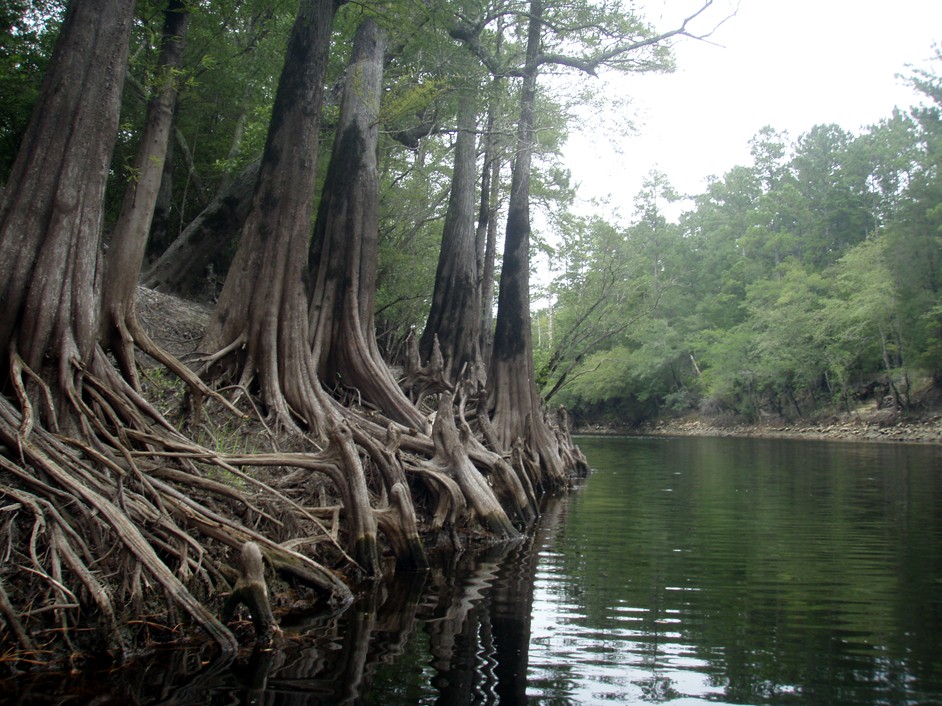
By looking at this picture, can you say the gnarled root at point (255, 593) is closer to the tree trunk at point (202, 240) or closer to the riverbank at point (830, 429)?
the tree trunk at point (202, 240)

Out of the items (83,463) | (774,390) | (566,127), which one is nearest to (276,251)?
(83,463)

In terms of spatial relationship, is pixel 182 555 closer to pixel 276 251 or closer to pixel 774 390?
pixel 276 251

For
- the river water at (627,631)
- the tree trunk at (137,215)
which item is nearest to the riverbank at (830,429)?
the river water at (627,631)

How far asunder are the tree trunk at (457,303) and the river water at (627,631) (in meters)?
5.39

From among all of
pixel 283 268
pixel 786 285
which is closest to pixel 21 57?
pixel 283 268

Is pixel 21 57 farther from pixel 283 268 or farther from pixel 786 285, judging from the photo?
pixel 786 285

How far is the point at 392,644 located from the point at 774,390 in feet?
171

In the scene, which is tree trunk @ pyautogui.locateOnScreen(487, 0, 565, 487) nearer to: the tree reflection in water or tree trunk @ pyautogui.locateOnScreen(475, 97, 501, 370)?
tree trunk @ pyautogui.locateOnScreen(475, 97, 501, 370)

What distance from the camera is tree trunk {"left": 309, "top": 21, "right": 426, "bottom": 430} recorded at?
10492 mm

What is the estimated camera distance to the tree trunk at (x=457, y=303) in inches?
611

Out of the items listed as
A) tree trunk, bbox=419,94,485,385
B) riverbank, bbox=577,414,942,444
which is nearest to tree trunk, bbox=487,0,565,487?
tree trunk, bbox=419,94,485,385

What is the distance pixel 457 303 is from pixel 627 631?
10986mm

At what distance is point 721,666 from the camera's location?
4734mm

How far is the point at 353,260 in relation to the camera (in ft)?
36.7
